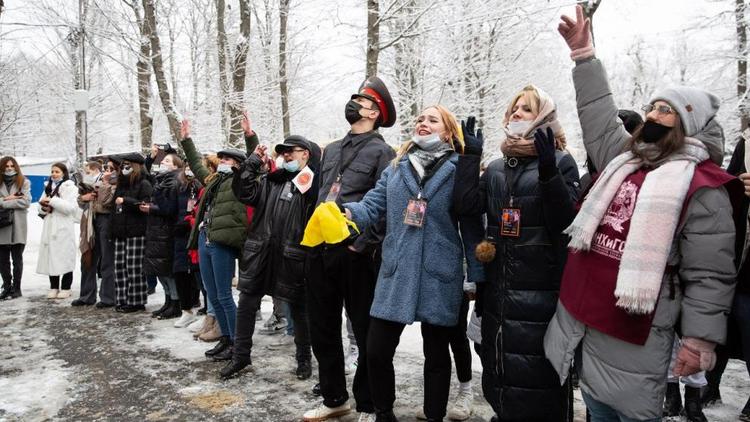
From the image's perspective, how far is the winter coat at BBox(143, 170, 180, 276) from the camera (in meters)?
6.38

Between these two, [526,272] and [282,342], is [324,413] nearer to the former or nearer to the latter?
[526,272]

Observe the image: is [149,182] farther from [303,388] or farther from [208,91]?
[208,91]

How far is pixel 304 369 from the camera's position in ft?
14.9

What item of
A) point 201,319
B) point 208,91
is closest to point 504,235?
point 201,319

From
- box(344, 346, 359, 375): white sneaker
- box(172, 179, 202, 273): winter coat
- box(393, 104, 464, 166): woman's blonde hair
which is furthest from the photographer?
box(172, 179, 202, 273): winter coat

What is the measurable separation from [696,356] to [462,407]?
201 centimetres

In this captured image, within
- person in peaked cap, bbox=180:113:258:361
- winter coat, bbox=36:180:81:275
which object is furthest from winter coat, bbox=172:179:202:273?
winter coat, bbox=36:180:81:275

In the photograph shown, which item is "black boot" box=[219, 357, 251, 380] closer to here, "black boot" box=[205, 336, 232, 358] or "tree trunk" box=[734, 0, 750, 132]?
"black boot" box=[205, 336, 232, 358]

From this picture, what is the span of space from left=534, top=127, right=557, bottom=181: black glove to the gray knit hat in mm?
472

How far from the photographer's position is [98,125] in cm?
3125

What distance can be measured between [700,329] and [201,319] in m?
5.63

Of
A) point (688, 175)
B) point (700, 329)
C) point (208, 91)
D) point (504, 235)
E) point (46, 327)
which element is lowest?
point (46, 327)

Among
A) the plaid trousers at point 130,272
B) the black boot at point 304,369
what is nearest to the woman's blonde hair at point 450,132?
the black boot at point 304,369

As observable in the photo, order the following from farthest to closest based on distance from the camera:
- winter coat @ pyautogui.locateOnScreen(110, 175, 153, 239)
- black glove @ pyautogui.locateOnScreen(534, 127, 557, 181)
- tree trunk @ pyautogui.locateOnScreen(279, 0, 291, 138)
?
tree trunk @ pyautogui.locateOnScreen(279, 0, 291, 138) → winter coat @ pyautogui.locateOnScreen(110, 175, 153, 239) → black glove @ pyautogui.locateOnScreen(534, 127, 557, 181)
